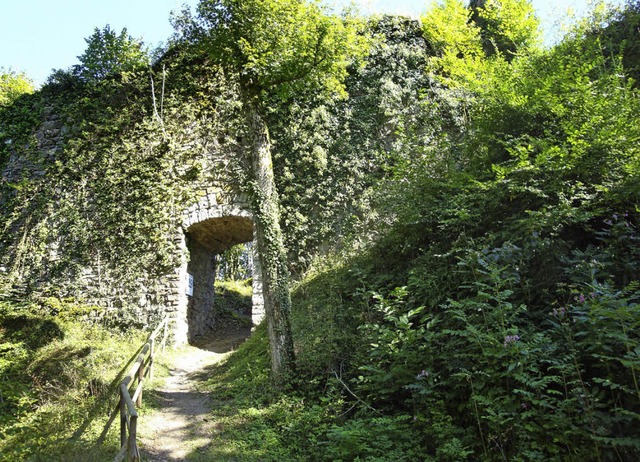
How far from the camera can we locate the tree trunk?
20.3 ft

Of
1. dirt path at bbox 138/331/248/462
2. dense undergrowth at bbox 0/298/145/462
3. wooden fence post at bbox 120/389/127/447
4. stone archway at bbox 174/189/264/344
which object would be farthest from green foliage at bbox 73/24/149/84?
wooden fence post at bbox 120/389/127/447

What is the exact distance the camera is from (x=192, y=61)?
37.4ft

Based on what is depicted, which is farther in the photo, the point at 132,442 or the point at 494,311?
the point at 494,311

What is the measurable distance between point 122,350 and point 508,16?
46.2 feet

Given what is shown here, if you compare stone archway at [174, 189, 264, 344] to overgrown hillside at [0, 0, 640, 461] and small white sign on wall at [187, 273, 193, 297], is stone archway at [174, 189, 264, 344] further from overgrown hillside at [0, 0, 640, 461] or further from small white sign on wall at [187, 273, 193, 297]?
overgrown hillside at [0, 0, 640, 461]

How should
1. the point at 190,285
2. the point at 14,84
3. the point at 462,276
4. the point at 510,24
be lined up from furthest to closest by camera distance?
the point at 14,84 < the point at 510,24 < the point at 190,285 < the point at 462,276

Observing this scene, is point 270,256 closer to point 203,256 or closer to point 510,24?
point 203,256

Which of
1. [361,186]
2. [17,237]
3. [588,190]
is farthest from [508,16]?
[17,237]

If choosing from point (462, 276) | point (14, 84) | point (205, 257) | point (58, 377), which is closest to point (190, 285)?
point (205, 257)

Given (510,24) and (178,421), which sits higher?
(510,24)

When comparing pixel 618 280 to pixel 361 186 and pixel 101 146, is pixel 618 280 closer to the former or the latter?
pixel 361 186

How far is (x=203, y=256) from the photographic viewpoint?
11844mm

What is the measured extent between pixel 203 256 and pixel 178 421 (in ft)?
20.9

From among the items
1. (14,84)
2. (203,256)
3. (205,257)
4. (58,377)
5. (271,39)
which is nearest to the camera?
(271,39)
